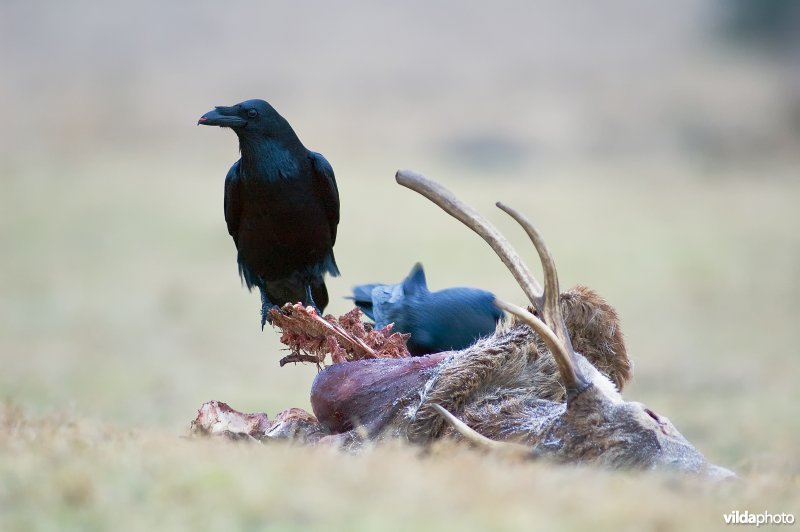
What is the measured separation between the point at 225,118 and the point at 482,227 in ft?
6.85

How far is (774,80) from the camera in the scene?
32.7 meters

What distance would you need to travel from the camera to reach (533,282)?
4.59m

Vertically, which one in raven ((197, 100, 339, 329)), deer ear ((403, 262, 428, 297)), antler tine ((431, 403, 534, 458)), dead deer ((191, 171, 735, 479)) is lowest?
antler tine ((431, 403, 534, 458))

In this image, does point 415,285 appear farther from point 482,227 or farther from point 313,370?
point 313,370

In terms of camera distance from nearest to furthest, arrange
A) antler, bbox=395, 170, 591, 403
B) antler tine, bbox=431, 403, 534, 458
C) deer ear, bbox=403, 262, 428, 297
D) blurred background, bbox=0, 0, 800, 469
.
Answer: antler tine, bbox=431, 403, 534, 458, antler, bbox=395, 170, 591, 403, deer ear, bbox=403, 262, 428, 297, blurred background, bbox=0, 0, 800, 469

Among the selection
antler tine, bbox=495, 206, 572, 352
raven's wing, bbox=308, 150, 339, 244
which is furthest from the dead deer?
raven's wing, bbox=308, 150, 339, 244

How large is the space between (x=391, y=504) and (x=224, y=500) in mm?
486

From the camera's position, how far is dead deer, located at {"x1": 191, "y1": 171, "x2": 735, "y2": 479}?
13.7 feet

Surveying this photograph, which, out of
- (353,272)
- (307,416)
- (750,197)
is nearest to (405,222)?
(353,272)

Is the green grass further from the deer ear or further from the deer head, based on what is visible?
the deer ear

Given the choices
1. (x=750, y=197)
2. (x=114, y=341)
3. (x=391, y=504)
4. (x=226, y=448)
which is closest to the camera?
(x=391, y=504)

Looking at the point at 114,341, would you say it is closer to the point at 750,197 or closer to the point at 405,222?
the point at 405,222

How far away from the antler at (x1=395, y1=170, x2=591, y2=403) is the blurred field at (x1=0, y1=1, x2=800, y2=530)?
498mm

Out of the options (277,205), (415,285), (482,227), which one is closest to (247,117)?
(277,205)
